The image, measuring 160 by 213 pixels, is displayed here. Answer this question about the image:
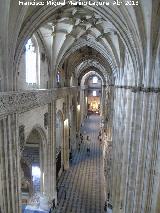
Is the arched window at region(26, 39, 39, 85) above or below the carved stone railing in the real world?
above

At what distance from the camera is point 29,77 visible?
11227 mm

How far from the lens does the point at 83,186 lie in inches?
651

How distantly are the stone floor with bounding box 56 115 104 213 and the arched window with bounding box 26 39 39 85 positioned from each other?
816 cm

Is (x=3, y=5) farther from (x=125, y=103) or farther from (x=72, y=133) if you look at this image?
(x=72, y=133)

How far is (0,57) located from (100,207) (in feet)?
38.0

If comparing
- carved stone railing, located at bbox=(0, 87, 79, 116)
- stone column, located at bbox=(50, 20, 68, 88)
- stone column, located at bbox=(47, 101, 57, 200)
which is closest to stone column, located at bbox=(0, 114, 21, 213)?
carved stone railing, located at bbox=(0, 87, 79, 116)

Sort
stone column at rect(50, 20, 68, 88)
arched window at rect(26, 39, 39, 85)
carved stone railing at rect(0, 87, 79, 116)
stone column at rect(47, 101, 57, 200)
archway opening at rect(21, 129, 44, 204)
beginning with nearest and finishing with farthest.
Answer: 1. carved stone railing at rect(0, 87, 79, 116)
2. arched window at rect(26, 39, 39, 85)
3. stone column at rect(50, 20, 68, 88)
4. archway opening at rect(21, 129, 44, 204)
5. stone column at rect(47, 101, 57, 200)

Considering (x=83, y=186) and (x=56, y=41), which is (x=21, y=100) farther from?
(x=83, y=186)

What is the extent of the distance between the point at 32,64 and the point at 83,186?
994 cm

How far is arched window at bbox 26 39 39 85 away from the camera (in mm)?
11125

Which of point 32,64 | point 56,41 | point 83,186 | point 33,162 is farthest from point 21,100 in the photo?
point 83,186

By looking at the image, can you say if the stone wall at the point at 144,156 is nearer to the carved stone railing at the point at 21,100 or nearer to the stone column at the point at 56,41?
the carved stone railing at the point at 21,100

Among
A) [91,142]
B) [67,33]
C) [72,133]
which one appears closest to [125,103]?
[67,33]

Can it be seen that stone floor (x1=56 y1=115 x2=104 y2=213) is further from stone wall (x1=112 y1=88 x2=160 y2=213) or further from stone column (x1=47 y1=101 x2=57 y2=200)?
stone wall (x1=112 y1=88 x2=160 y2=213)
